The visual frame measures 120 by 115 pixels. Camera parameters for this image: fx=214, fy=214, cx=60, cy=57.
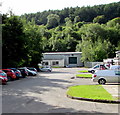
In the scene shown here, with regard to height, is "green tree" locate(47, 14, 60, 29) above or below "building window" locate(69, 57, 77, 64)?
above

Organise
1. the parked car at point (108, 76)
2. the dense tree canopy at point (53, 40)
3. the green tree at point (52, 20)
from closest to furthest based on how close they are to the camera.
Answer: the parked car at point (108, 76), the dense tree canopy at point (53, 40), the green tree at point (52, 20)

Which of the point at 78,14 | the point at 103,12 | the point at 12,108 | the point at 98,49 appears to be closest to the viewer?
the point at 12,108

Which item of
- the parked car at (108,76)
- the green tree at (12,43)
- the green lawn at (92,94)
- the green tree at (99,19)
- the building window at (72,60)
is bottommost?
the green lawn at (92,94)

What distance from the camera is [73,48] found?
4466 inches

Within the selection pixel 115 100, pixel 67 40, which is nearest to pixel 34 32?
pixel 115 100

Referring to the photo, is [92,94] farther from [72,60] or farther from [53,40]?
[53,40]

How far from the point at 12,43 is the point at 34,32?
20003 mm

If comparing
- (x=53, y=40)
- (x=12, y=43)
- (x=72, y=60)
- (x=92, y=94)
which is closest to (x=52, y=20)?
(x=53, y=40)

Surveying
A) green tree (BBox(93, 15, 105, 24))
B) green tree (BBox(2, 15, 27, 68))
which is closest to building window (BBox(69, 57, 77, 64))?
green tree (BBox(2, 15, 27, 68))

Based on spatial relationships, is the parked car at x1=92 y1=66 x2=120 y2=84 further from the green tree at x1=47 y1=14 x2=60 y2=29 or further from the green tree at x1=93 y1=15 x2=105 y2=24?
the green tree at x1=47 y1=14 x2=60 y2=29

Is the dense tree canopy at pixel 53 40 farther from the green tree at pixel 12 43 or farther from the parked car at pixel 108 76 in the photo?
the parked car at pixel 108 76

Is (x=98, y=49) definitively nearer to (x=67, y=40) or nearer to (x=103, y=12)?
(x=67, y=40)

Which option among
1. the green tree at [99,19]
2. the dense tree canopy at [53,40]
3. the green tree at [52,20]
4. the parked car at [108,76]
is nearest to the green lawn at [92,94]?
the parked car at [108,76]

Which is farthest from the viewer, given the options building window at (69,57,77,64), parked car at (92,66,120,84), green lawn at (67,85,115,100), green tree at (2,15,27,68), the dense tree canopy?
building window at (69,57,77,64)
